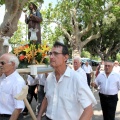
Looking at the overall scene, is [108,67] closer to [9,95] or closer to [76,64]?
[76,64]

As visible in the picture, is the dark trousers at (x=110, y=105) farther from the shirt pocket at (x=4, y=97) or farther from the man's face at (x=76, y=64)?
the shirt pocket at (x=4, y=97)

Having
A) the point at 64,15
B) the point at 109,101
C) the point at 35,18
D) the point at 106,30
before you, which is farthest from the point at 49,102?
the point at 106,30

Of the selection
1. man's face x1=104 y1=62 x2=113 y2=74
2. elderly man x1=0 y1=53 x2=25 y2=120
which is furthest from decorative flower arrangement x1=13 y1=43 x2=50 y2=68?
man's face x1=104 y1=62 x2=113 y2=74

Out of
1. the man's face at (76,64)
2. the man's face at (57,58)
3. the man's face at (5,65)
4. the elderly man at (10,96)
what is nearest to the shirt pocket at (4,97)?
the elderly man at (10,96)

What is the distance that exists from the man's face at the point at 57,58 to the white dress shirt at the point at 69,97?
115 millimetres

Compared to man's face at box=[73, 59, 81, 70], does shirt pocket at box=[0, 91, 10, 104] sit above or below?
below

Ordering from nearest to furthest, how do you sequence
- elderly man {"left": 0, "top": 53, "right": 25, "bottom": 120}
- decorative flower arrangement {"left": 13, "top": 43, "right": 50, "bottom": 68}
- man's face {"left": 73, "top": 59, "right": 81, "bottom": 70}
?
elderly man {"left": 0, "top": 53, "right": 25, "bottom": 120}, decorative flower arrangement {"left": 13, "top": 43, "right": 50, "bottom": 68}, man's face {"left": 73, "top": 59, "right": 81, "bottom": 70}

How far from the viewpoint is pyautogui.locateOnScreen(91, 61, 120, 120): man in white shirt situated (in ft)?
19.0

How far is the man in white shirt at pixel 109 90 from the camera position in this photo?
5.79m

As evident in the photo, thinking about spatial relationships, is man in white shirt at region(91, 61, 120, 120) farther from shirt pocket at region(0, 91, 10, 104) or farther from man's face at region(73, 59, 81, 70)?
shirt pocket at region(0, 91, 10, 104)

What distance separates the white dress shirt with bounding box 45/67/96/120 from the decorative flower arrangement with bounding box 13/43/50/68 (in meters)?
1.81

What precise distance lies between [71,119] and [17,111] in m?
0.74

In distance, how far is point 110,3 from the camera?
72.7ft

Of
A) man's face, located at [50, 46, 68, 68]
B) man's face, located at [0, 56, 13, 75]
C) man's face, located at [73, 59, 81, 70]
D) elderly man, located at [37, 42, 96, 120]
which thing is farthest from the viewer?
man's face, located at [73, 59, 81, 70]
